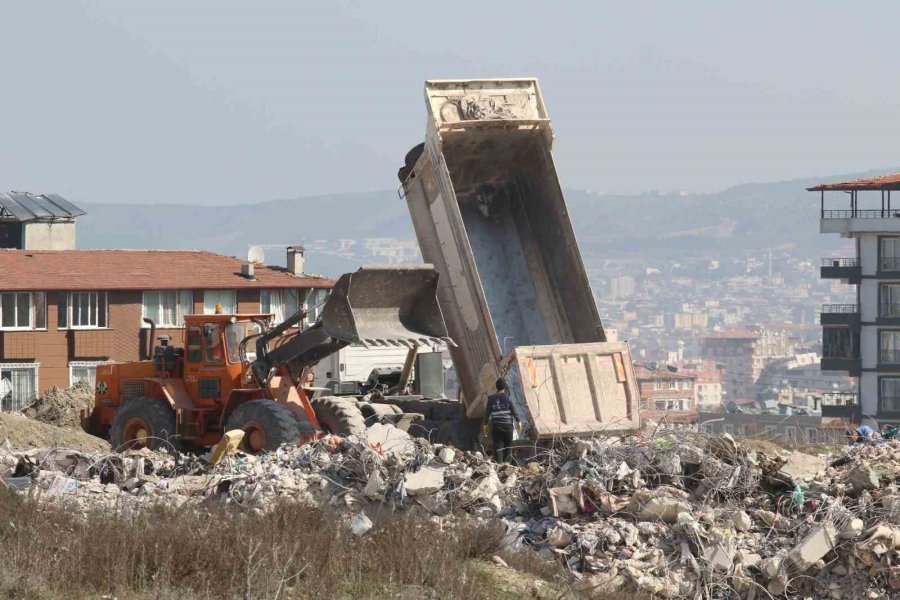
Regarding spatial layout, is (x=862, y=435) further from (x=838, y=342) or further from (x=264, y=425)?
(x=838, y=342)

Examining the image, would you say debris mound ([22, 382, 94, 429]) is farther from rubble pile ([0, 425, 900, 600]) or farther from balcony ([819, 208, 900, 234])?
balcony ([819, 208, 900, 234])

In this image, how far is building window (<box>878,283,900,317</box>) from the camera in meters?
68.8

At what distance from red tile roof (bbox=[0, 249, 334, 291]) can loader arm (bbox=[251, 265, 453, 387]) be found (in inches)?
1115

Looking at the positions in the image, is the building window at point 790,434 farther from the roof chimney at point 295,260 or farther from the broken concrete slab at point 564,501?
the roof chimney at point 295,260

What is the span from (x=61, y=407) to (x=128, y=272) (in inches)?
892

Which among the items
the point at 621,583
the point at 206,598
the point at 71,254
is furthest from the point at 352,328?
the point at 71,254

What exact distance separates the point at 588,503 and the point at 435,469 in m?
1.47

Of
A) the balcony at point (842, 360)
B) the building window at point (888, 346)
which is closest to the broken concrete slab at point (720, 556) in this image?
the balcony at point (842, 360)

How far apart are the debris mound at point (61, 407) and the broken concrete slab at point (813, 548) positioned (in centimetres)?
1366

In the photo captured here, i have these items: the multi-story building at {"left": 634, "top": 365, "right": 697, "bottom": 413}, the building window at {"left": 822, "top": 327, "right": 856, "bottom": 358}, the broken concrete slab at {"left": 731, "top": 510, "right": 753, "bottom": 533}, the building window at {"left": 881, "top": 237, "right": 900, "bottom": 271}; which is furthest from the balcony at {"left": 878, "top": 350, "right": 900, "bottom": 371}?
the broken concrete slab at {"left": 731, "top": 510, "right": 753, "bottom": 533}

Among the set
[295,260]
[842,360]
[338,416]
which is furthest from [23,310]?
[842,360]

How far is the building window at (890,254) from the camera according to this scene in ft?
226

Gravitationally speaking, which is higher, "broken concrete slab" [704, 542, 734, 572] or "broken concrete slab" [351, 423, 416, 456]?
"broken concrete slab" [351, 423, 416, 456]

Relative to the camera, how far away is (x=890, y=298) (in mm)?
68812
